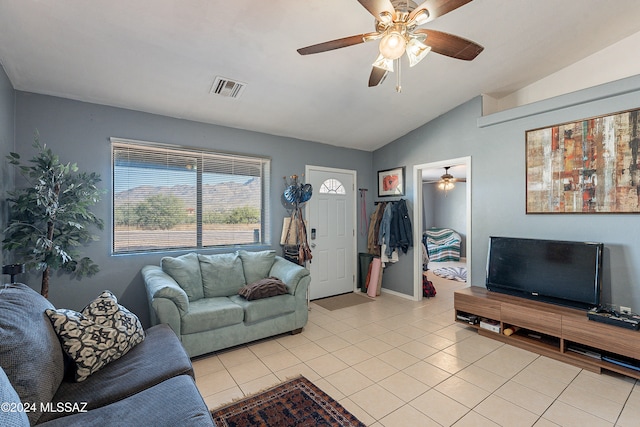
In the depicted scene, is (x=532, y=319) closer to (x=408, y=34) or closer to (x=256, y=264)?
(x=408, y=34)

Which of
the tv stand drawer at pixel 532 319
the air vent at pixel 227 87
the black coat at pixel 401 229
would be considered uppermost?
the air vent at pixel 227 87

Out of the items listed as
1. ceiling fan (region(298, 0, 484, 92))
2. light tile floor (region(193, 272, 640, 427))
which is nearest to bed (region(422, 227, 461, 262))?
light tile floor (region(193, 272, 640, 427))

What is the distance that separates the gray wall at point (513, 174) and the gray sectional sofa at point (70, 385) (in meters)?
3.59

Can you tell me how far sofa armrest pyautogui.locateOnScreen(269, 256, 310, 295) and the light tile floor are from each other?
22.2 inches

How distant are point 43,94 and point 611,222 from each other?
5.57 metres

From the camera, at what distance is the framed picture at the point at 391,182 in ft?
15.5

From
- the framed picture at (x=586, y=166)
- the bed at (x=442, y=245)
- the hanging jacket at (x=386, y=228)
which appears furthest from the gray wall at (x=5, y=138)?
the bed at (x=442, y=245)

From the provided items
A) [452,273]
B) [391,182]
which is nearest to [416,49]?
[391,182]

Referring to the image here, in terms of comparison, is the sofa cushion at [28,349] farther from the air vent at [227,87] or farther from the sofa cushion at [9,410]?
the air vent at [227,87]

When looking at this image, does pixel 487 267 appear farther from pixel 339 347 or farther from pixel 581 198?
pixel 339 347

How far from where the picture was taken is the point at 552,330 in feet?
8.77

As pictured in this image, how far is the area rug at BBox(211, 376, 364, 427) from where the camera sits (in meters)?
1.86

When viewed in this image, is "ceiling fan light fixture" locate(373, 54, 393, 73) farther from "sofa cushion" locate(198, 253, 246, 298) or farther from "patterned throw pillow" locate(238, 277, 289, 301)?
"sofa cushion" locate(198, 253, 246, 298)

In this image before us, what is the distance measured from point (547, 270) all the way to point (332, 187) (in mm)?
2989
